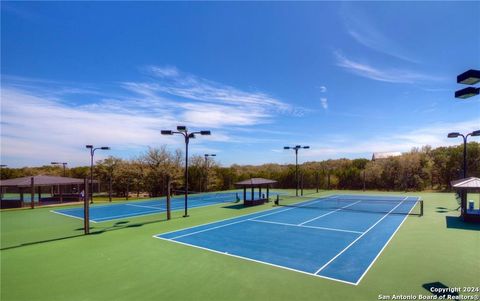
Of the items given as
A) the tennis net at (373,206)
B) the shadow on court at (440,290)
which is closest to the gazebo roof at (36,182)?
the tennis net at (373,206)

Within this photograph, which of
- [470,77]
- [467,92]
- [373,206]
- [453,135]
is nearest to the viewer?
[470,77]

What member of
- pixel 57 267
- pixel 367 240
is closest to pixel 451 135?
pixel 367 240

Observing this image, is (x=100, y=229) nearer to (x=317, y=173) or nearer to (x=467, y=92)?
(x=467, y=92)

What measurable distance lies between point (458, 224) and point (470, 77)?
11.8m

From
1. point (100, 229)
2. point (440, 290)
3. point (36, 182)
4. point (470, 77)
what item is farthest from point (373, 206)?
point (36, 182)

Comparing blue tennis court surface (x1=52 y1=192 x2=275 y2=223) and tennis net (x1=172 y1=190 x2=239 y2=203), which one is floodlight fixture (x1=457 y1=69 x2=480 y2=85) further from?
tennis net (x1=172 y1=190 x2=239 y2=203)

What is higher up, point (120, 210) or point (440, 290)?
point (440, 290)

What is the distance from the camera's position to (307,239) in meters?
11.1

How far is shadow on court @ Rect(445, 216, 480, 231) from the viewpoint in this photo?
1270cm

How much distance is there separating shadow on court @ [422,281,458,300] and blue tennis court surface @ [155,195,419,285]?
1466 millimetres

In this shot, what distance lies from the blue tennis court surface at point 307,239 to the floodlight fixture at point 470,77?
16.4 ft

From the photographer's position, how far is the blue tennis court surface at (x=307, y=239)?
26.7 ft

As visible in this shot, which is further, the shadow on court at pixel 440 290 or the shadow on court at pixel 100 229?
the shadow on court at pixel 100 229

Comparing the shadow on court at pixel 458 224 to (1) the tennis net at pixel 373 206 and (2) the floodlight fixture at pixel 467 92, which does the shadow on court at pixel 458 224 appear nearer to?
(1) the tennis net at pixel 373 206
